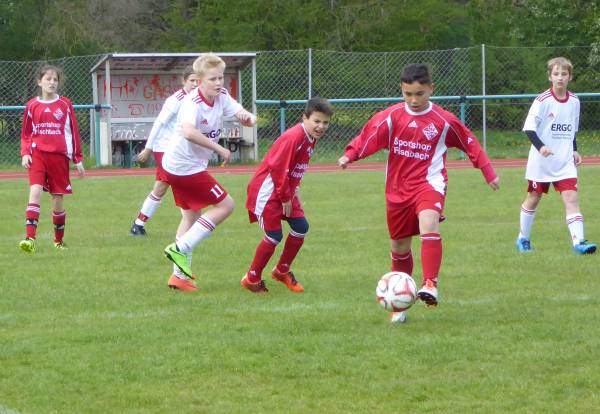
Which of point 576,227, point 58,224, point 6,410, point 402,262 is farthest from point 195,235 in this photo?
point 576,227

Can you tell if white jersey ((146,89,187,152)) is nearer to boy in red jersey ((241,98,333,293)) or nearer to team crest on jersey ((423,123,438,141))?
boy in red jersey ((241,98,333,293))

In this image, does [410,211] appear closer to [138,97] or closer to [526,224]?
[526,224]

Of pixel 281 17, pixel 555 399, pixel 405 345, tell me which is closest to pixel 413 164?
pixel 405 345

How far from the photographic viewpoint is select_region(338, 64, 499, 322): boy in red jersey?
6.92 m

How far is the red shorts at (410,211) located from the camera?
22.7 ft

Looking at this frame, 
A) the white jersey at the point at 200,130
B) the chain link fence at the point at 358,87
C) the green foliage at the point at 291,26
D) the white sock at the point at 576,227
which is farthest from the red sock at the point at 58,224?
the green foliage at the point at 291,26

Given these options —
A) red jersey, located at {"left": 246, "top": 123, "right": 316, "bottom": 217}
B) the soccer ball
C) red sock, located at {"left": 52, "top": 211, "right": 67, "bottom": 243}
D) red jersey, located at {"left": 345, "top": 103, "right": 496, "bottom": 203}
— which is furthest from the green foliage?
the soccer ball

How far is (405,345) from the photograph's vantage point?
611 cm

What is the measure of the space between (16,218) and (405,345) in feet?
26.5

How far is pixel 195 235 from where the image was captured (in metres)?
8.12

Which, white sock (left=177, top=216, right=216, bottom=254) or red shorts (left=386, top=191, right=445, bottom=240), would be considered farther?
white sock (left=177, top=216, right=216, bottom=254)

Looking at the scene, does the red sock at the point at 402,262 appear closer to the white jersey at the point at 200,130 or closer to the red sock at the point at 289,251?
the red sock at the point at 289,251

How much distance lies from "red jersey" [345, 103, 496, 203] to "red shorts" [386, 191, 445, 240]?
4 cm

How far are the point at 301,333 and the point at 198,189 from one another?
213cm
